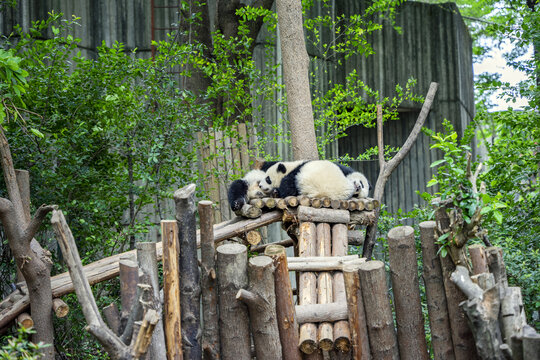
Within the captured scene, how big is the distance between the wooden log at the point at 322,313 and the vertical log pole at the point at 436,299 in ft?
2.16

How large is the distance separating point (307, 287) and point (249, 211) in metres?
1.14

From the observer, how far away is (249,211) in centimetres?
588

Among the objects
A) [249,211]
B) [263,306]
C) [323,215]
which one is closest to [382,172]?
[323,215]

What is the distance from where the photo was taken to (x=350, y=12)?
12305 mm

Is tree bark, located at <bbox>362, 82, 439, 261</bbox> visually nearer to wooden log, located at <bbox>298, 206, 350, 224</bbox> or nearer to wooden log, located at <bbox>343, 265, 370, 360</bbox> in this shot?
wooden log, located at <bbox>298, 206, 350, 224</bbox>

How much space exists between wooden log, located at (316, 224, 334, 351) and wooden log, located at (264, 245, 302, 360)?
0.66 feet

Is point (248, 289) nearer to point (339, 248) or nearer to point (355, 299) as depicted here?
point (355, 299)

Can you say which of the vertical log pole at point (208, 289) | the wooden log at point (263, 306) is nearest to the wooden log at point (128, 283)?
the vertical log pole at point (208, 289)

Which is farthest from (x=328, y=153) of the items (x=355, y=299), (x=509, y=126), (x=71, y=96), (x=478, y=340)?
(x=478, y=340)

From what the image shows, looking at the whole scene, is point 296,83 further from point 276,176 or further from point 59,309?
point 59,309

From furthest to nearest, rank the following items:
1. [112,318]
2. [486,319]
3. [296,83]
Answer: [296,83], [112,318], [486,319]

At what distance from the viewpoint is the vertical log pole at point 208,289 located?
14.8 ft

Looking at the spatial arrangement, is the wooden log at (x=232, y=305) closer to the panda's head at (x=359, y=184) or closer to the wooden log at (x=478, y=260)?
the wooden log at (x=478, y=260)

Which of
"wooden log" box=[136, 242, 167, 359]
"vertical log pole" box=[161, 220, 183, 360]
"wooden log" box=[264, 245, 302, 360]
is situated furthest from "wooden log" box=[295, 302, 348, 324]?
"wooden log" box=[136, 242, 167, 359]
